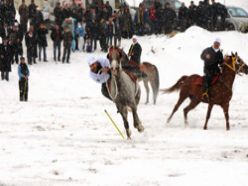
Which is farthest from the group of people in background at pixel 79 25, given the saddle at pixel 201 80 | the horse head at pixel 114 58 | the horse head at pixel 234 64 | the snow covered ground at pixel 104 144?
the horse head at pixel 114 58

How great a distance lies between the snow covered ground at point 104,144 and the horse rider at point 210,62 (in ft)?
4.01

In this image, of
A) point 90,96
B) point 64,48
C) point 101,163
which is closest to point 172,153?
point 101,163

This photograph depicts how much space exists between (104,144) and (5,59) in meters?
15.2

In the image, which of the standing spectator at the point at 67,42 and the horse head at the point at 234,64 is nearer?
the horse head at the point at 234,64

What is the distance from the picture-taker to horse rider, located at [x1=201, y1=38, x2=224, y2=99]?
18234 millimetres

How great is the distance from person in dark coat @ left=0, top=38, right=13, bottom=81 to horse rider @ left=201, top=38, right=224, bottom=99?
42.0 feet

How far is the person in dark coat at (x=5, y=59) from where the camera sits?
28828 mm

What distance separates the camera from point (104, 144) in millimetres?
14578

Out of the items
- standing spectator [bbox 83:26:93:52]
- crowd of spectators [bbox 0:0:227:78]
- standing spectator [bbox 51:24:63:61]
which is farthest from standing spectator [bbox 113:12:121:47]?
standing spectator [bbox 51:24:63:61]

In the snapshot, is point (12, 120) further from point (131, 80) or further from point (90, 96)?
point (90, 96)

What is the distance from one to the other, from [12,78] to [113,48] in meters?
15.9

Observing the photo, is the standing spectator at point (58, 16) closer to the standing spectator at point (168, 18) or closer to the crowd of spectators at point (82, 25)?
the crowd of spectators at point (82, 25)

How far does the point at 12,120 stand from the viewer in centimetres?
1880

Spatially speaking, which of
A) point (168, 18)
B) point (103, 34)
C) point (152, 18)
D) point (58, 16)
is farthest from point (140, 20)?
point (58, 16)
